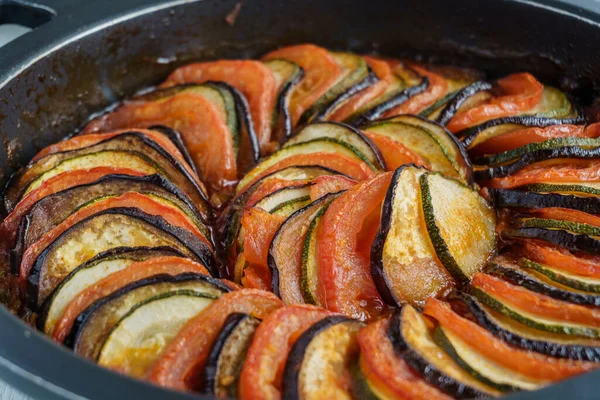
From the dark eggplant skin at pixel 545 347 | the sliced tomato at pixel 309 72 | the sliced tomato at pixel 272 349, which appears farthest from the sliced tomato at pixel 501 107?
the sliced tomato at pixel 272 349

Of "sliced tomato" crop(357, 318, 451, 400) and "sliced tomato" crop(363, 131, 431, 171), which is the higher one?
"sliced tomato" crop(363, 131, 431, 171)

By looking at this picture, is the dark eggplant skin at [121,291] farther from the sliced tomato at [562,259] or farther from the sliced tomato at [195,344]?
the sliced tomato at [562,259]

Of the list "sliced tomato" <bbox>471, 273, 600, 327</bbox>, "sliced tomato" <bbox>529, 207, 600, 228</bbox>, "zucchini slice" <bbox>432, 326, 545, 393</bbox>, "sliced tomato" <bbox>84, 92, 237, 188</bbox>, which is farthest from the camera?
"sliced tomato" <bbox>84, 92, 237, 188</bbox>

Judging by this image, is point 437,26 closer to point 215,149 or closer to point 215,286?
point 215,149

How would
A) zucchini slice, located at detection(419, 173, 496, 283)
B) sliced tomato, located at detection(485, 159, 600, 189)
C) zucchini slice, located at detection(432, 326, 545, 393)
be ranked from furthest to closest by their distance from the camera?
sliced tomato, located at detection(485, 159, 600, 189)
zucchini slice, located at detection(419, 173, 496, 283)
zucchini slice, located at detection(432, 326, 545, 393)

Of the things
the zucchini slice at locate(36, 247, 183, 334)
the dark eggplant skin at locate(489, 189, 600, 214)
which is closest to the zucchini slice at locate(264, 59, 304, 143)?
the dark eggplant skin at locate(489, 189, 600, 214)

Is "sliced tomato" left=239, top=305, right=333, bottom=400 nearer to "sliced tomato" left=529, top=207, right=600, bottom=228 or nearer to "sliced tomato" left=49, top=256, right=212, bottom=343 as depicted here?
"sliced tomato" left=49, top=256, right=212, bottom=343

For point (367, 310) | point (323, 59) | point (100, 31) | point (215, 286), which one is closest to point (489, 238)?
point (367, 310)

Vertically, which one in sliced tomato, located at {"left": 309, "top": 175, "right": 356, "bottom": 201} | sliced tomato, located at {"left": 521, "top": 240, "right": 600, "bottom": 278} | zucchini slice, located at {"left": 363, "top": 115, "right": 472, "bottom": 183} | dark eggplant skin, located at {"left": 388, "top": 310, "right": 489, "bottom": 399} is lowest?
dark eggplant skin, located at {"left": 388, "top": 310, "right": 489, "bottom": 399}
